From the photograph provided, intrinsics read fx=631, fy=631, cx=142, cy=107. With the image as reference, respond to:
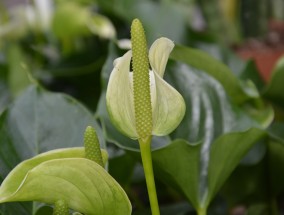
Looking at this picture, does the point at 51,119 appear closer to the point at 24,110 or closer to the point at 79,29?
the point at 24,110

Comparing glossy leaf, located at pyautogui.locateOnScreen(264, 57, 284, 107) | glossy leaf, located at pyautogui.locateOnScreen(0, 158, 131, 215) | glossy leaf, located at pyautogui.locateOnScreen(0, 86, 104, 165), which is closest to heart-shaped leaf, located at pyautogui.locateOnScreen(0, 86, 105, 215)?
glossy leaf, located at pyautogui.locateOnScreen(0, 86, 104, 165)

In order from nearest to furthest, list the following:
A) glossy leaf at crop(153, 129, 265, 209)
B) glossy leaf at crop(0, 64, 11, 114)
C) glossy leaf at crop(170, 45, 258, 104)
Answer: glossy leaf at crop(153, 129, 265, 209), glossy leaf at crop(170, 45, 258, 104), glossy leaf at crop(0, 64, 11, 114)

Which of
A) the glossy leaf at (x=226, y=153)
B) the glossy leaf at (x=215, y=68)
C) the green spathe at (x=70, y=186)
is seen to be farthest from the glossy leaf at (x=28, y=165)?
the glossy leaf at (x=215, y=68)

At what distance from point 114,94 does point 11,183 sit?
9 cm

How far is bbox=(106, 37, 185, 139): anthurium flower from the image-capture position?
1.34 ft

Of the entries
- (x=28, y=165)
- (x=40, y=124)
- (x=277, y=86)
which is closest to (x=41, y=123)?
(x=40, y=124)

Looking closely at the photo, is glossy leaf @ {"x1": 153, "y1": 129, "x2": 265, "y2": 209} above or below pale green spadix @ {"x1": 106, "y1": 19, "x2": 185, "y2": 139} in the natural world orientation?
below

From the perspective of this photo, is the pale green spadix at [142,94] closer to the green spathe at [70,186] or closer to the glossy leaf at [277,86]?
the green spathe at [70,186]

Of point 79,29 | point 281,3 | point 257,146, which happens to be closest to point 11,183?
point 257,146

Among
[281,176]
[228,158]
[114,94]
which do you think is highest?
[114,94]

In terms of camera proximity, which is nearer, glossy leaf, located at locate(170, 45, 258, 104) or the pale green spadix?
Answer: the pale green spadix

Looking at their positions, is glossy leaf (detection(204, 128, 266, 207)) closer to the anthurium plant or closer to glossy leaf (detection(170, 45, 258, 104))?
the anthurium plant

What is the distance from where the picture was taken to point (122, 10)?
103 cm

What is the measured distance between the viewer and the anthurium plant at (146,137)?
407 millimetres
